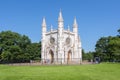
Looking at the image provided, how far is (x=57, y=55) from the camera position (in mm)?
70750

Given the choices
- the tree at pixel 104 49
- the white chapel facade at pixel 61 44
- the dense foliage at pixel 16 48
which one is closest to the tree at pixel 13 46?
the dense foliage at pixel 16 48

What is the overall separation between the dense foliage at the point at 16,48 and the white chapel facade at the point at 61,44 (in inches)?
293

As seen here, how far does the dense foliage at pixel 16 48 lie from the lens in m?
75.8

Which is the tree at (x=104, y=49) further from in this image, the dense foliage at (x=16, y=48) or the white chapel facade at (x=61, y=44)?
the dense foliage at (x=16, y=48)

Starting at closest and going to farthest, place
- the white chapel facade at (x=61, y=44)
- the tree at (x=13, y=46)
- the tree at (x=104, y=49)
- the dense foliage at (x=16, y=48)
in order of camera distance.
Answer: the white chapel facade at (x=61, y=44) → the tree at (x=13, y=46) → the dense foliage at (x=16, y=48) → the tree at (x=104, y=49)

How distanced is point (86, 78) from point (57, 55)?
47.3 meters

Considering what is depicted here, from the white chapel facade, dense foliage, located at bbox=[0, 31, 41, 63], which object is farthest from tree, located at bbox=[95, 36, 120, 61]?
dense foliage, located at bbox=[0, 31, 41, 63]

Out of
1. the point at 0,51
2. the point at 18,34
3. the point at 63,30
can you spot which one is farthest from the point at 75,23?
the point at 0,51

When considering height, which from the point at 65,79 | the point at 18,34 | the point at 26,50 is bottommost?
the point at 65,79

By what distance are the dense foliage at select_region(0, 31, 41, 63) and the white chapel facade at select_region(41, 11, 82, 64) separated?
745cm

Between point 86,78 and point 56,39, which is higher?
point 56,39

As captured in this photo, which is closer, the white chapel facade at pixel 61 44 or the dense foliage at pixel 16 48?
the white chapel facade at pixel 61 44

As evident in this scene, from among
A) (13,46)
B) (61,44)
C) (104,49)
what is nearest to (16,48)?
(13,46)

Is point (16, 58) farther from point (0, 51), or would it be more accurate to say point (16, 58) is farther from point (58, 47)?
point (58, 47)
